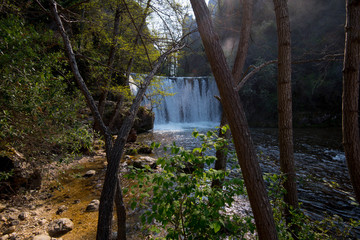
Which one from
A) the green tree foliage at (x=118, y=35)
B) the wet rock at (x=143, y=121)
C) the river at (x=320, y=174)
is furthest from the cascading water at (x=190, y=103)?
the green tree foliage at (x=118, y=35)

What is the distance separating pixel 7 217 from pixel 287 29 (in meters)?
5.79

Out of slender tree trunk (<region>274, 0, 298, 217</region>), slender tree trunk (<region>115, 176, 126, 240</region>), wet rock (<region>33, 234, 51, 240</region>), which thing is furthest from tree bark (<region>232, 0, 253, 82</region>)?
wet rock (<region>33, 234, 51, 240</region>)

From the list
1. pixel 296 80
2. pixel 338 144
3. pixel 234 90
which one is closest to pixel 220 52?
pixel 234 90

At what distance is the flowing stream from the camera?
189 inches

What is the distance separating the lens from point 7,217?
3.63 meters

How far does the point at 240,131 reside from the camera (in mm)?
1479

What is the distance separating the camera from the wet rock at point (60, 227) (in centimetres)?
338

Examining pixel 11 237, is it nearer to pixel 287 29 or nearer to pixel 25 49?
pixel 25 49

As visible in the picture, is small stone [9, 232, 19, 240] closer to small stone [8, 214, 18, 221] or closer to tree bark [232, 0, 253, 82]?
small stone [8, 214, 18, 221]

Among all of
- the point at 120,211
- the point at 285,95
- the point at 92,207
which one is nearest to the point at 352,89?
the point at 285,95

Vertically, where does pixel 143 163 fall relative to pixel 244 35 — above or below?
below

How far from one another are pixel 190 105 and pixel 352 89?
19604mm

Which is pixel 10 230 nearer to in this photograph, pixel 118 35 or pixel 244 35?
pixel 244 35

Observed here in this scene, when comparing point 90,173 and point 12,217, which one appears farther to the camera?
point 90,173
